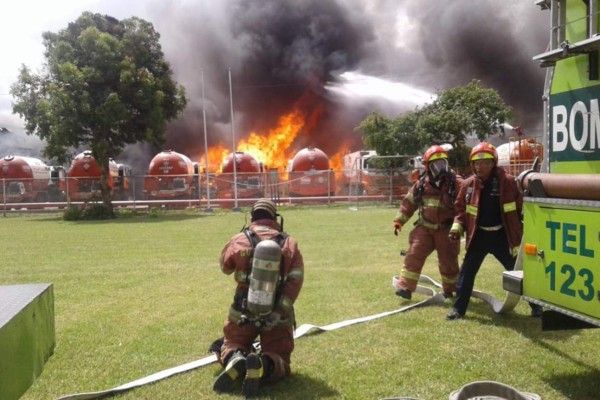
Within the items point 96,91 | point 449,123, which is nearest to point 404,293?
point 96,91

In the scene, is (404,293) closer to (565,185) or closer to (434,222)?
(434,222)

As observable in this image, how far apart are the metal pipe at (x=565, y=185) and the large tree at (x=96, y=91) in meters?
18.9

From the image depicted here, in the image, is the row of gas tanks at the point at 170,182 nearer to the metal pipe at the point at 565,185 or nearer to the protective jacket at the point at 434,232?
the protective jacket at the point at 434,232

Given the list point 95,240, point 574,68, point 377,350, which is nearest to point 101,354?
point 377,350

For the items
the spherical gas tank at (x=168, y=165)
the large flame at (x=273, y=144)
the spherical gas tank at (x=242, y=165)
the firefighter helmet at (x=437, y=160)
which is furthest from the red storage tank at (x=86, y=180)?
the firefighter helmet at (x=437, y=160)

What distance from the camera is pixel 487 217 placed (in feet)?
17.2

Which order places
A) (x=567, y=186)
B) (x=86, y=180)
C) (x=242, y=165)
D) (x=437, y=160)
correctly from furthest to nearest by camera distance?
(x=242, y=165)
(x=86, y=180)
(x=437, y=160)
(x=567, y=186)

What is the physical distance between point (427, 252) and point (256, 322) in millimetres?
3101

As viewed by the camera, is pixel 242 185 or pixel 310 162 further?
pixel 310 162

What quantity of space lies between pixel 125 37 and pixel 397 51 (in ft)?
98.7

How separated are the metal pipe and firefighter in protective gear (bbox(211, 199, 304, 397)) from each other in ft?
5.26

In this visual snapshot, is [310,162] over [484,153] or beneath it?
over

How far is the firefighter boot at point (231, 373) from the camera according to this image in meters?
3.59

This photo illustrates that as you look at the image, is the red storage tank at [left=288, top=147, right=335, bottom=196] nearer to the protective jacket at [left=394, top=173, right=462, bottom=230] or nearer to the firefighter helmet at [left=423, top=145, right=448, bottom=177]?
the protective jacket at [left=394, top=173, right=462, bottom=230]
